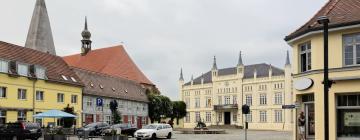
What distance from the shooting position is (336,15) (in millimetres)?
24656

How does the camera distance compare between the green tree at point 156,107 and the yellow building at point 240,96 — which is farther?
the yellow building at point 240,96

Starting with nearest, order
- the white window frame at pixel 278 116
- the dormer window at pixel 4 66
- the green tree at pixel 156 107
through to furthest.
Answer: the dormer window at pixel 4 66 < the green tree at pixel 156 107 < the white window frame at pixel 278 116

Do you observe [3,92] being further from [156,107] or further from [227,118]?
[227,118]

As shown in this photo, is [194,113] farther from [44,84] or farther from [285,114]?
[44,84]

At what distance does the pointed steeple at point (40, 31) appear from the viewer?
271ft

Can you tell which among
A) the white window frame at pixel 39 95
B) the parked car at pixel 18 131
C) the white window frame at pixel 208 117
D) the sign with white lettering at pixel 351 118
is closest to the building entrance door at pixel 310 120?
the sign with white lettering at pixel 351 118

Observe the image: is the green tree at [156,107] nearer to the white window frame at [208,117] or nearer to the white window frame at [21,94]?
Result: the white window frame at [208,117]

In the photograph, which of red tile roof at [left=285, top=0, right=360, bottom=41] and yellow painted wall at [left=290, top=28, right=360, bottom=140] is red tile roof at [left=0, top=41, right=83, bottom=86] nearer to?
red tile roof at [left=285, top=0, right=360, bottom=41]

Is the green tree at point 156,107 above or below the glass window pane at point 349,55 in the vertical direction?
below

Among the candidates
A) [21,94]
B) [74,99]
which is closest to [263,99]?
[74,99]

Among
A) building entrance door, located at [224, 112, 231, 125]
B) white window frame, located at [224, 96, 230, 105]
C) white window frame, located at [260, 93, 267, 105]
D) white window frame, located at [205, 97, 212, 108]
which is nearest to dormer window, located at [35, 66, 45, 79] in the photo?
white window frame, located at [260, 93, 267, 105]

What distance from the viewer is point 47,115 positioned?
36.4 meters

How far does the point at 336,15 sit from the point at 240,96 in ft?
257

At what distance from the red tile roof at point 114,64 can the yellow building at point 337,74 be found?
2406 inches
